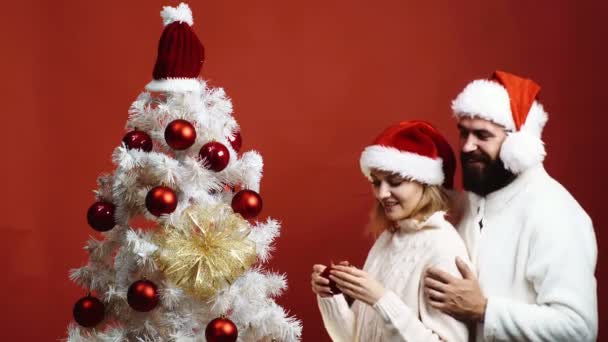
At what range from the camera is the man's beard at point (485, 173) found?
236 centimetres

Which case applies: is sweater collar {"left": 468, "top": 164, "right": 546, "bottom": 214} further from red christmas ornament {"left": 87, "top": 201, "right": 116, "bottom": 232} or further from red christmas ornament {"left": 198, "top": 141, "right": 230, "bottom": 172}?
red christmas ornament {"left": 87, "top": 201, "right": 116, "bottom": 232}

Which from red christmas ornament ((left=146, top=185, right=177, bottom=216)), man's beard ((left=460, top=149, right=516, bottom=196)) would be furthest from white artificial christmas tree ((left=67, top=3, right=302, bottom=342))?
man's beard ((left=460, top=149, right=516, bottom=196))

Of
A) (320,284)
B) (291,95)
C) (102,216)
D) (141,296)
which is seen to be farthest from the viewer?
(291,95)

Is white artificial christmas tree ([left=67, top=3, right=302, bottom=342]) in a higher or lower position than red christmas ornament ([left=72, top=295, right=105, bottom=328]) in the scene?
higher

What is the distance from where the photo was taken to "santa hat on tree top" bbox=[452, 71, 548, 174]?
228 cm

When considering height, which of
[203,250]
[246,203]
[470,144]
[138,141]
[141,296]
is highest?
[470,144]

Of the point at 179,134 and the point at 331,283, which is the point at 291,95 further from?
the point at 179,134

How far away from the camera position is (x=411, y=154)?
2.33 m

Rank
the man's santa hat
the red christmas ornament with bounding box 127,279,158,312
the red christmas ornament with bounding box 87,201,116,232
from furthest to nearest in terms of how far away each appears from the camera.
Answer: the man's santa hat
the red christmas ornament with bounding box 87,201,116,232
the red christmas ornament with bounding box 127,279,158,312

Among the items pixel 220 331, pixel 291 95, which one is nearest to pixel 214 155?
pixel 220 331

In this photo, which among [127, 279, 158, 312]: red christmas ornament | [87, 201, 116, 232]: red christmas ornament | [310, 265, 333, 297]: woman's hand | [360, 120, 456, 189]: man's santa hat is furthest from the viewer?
[310, 265, 333, 297]: woman's hand

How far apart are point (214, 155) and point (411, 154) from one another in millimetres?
566

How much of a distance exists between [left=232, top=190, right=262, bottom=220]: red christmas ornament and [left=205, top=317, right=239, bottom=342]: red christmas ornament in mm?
309

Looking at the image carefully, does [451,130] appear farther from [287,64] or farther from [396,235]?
[396,235]
